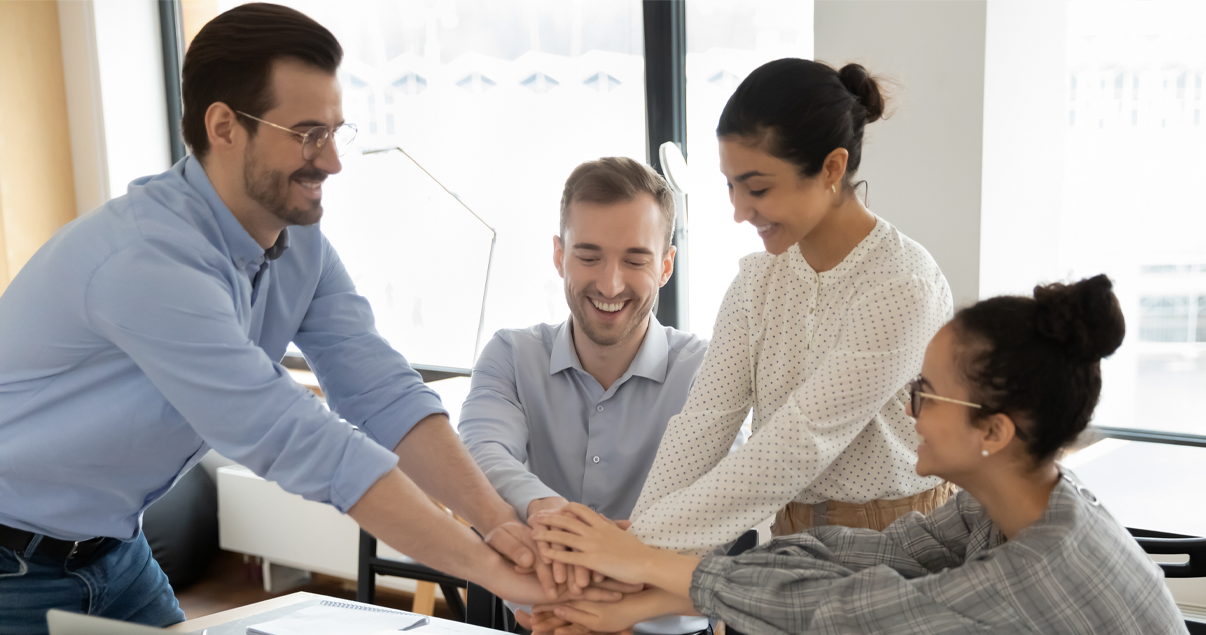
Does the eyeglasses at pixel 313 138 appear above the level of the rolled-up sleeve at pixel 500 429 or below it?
above

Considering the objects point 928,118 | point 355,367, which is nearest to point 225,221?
point 355,367

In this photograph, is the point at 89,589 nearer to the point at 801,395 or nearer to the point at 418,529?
the point at 418,529

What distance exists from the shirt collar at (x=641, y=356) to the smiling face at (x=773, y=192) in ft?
1.73

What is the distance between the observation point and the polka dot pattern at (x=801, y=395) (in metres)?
1.30

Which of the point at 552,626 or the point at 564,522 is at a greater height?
the point at 564,522

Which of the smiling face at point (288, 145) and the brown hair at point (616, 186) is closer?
the smiling face at point (288, 145)

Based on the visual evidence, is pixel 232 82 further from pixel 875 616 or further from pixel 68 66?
pixel 68 66

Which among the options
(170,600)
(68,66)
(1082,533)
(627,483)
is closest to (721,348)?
(627,483)

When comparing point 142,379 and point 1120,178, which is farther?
point 1120,178

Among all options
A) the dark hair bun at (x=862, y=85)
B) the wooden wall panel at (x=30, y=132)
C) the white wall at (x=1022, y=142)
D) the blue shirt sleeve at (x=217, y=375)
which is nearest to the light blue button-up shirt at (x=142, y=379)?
the blue shirt sleeve at (x=217, y=375)

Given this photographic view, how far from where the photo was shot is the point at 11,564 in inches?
50.7

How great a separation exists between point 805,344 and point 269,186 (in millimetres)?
850

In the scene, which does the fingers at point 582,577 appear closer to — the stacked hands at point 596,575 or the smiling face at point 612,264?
the stacked hands at point 596,575

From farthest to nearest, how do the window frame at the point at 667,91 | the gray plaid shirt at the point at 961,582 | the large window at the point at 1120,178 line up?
the window frame at the point at 667,91 < the large window at the point at 1120,178 < the gray plaid shirt at the point at 961,582
